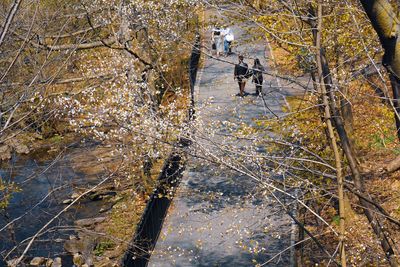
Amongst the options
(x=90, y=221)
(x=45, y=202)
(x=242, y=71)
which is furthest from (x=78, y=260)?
(x=242, y=71)

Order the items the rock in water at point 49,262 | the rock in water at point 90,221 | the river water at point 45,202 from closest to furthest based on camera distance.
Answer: the rock in water at point 49,262, the river water at point 45,202, the rock in water at point 90,221

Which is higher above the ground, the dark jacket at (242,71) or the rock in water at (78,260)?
the dark jacket at (242,71)

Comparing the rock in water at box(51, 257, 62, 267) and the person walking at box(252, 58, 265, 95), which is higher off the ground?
the person walking at box(252, 58, 265, 95)

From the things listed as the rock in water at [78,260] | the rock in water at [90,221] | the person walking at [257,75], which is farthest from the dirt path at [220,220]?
the rock in water at [90,221]

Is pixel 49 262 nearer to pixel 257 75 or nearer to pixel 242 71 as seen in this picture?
pixel 257 75

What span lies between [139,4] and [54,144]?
334 inches

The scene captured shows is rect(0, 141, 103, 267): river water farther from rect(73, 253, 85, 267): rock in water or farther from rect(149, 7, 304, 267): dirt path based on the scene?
rect(149, 7, 304, 267): dirt path

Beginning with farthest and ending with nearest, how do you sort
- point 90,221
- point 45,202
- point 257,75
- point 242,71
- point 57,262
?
point 242,71, point 45,202, point 90,221, point 57,262, point 257,75

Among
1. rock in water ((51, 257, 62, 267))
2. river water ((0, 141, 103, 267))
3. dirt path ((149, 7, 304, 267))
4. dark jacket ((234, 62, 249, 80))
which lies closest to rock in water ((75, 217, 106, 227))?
river water ((0, 141, 103, 267))

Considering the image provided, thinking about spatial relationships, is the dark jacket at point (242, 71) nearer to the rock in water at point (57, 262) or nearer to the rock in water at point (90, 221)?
the rock in water at point (90, 221)

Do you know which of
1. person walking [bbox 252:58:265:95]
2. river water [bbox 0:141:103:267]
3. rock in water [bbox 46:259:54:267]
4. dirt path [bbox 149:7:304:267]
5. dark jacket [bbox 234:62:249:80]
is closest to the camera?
person walking [bbox 252:58:265:95]

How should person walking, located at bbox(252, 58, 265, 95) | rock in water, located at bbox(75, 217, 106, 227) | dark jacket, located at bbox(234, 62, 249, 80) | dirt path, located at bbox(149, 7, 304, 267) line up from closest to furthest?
person walking, located at bbox(252, 58, 265, 95), dark jacket, located at bbox(234, 62, 249, 80), dirt path, located at bbox(149, 7, 304, 267), rock in water, located at bbox(75, 217, 106, 227)

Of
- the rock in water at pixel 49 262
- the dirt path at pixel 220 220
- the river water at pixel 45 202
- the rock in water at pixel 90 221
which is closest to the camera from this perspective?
the dirt path at pixel 220 220

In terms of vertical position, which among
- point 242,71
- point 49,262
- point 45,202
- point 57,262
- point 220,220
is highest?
point 242,71
